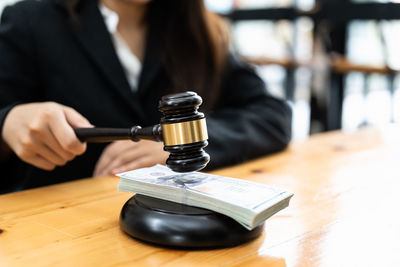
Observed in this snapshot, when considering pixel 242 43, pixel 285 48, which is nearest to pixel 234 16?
pixel 242 43

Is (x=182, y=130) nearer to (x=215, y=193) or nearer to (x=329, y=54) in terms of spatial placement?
(x=215, y=193)

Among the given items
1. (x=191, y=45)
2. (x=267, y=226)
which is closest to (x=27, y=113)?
(x=267, y=226)

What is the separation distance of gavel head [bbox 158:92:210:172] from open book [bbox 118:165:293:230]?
3 cm

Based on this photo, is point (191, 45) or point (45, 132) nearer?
point (45, 132)

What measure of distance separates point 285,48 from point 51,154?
3.88 meters

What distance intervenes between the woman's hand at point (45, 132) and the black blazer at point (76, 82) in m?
0.31

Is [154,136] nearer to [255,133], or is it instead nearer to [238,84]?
[255,133]

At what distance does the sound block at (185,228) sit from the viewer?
0.58 meters

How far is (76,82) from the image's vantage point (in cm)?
129

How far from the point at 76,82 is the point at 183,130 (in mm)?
740

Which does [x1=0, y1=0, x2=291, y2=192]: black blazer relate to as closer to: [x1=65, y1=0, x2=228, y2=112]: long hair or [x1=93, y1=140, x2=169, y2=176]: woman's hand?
[x1=65, y1=0, x2=228, y2=112]: long hair

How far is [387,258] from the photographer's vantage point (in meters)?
0.56

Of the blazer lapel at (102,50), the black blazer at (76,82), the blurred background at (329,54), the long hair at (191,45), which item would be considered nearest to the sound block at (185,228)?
the black blazer at (76,82)

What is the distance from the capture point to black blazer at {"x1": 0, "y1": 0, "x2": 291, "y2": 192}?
123cm
